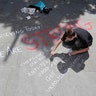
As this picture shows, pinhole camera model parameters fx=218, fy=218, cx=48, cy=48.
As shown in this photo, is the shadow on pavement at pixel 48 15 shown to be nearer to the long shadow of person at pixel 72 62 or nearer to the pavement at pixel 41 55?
the pavement at pixel 41 55

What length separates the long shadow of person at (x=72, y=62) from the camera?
6.48 meters

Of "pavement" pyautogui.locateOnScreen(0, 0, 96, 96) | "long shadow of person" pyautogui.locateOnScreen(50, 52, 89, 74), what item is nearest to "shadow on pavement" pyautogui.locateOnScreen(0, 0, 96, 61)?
"pavement" pyautogui.locateOnScreen(0, 0, 96, 96)

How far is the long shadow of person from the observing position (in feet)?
21.3

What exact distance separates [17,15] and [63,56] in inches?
116

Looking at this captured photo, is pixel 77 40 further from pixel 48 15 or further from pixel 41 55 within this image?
pixel 48 15

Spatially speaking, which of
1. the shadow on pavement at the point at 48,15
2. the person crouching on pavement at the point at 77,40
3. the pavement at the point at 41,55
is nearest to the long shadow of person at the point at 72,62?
the pavement at the point at 41,55

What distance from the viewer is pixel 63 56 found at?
22.5 feet

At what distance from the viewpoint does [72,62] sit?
6684mm

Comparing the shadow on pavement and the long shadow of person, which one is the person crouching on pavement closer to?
the long shadow of person

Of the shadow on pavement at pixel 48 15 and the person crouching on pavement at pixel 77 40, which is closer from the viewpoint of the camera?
the person crouching on pavement at pixel 77 40

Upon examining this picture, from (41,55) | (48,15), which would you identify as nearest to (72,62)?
(41,55)

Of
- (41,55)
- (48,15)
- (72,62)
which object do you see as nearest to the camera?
(72,62)

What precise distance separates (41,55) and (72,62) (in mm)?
999

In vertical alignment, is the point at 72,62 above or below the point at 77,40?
below
